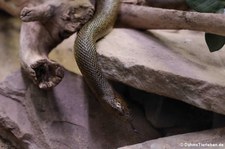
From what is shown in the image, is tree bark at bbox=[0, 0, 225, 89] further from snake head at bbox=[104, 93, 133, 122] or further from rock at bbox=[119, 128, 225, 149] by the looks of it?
rock at bbox=[119, 128, 225, 149]

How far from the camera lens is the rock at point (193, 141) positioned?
140 centimetres

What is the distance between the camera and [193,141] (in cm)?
144

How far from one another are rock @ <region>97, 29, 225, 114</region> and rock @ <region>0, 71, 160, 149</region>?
275mm

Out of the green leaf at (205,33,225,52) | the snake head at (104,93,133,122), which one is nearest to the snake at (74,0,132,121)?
the snake head at (104,93,133,122)

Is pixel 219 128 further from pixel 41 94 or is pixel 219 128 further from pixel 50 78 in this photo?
pixel 41 94

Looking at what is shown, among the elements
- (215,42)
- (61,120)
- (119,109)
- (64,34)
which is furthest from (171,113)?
(64,34)

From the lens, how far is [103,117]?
1821mm

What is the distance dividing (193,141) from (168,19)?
0.58 meters

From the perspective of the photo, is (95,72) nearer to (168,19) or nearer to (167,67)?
(167,67)

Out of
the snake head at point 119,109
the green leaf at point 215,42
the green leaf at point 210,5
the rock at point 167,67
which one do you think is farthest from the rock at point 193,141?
the green leaf at point 210,5

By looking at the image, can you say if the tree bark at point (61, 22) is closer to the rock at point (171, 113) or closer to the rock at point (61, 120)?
the rock at point (61, 120)

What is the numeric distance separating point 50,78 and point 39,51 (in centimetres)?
24

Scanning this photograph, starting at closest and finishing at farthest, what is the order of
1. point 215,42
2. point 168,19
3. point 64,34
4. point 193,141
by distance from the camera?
point 193,141 → point 215,42 → point 168,19 → point 64,34

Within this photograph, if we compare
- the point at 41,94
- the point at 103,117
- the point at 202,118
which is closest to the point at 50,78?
the point at 41,94
